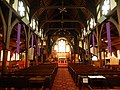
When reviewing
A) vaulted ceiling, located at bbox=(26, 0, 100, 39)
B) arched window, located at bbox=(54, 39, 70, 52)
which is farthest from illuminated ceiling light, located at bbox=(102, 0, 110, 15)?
arched window, located at bbox=(54, 39, 70, 52)

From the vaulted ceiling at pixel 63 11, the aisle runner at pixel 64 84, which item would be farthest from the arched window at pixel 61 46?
the aisle runner at pixel 64 84

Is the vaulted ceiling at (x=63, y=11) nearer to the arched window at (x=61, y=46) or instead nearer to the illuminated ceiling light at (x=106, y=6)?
the illuminated ceiling light at (x=106, y=6)

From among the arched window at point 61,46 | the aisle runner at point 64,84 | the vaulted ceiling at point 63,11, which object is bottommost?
the aisle runner at point 64,84

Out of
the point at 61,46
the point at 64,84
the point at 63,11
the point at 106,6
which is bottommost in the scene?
the point at 64,84

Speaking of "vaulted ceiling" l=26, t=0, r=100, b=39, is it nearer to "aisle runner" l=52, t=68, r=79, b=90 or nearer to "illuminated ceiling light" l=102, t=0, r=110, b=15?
"illuminated ceiling light" l=102, t=0, r=110, b=15

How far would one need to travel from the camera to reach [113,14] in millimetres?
9812

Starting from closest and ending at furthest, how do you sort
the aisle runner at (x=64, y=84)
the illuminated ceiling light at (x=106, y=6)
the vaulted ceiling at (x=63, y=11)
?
the aisle runner at (x=64, y=84) → the illuminated ceiling light at (x=106, y=6) → the vaulted ceiling at (x=63, y=11)

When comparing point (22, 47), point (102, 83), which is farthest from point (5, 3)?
point (22, 47)

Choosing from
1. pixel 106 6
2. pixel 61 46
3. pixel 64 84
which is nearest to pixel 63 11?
pixel 106 6

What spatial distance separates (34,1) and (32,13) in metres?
1.46

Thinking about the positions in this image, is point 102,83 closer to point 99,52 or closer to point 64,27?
point 99,52

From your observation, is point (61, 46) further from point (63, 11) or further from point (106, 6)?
point (106, 6)

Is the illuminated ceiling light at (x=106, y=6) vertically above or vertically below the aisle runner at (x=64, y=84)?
above

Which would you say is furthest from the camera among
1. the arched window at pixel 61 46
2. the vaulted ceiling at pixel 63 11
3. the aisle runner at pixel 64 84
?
the arched window at pixel 61 46
